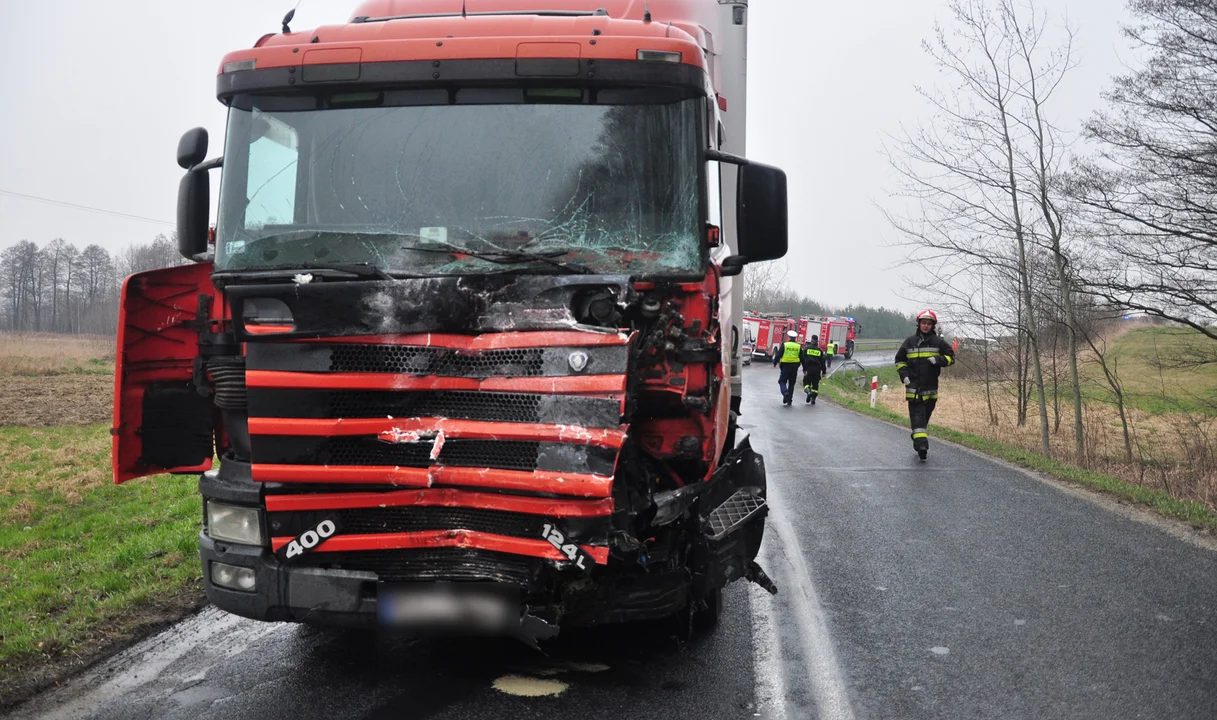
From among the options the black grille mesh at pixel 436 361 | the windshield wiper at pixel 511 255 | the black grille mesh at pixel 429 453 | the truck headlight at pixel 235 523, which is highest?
the windshield wiper at pixel 511 255

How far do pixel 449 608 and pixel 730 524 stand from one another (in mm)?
1427

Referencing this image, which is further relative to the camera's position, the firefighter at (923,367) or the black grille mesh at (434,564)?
the firefighter at (923,367)

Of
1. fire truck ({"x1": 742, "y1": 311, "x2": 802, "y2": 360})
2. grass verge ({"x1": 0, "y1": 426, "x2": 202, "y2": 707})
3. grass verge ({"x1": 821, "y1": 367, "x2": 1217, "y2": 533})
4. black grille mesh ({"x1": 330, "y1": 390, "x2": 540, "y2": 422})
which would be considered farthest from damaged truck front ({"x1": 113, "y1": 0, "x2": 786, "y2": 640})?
fire truck ({"x1": 742, "y1": 311, "x2": 802, "y2": 360})

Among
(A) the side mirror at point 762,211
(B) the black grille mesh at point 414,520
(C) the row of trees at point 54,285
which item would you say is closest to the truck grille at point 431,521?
(B) the black grille mesh at point 414,520

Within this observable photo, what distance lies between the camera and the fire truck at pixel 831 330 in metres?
51.4

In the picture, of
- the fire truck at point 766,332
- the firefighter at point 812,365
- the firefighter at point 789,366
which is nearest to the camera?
the firefighter at point 789,366

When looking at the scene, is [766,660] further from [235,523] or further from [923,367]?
[923,367]

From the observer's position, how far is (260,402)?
11.3 feet

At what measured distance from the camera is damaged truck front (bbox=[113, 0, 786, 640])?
3.40 metres

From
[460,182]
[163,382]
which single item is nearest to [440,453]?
[460,182]

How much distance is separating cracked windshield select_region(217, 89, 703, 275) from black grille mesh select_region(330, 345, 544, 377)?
22.1 inches

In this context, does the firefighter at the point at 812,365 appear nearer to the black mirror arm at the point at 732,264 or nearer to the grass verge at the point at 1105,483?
the grass verge at the point at 1105,483

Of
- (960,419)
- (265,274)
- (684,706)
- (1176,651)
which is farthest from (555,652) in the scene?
(960,419)

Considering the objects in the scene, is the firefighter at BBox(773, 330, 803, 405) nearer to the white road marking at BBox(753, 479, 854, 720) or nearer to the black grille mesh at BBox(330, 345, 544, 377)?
the white road marking at BBox(753, 479, 854, 720)
